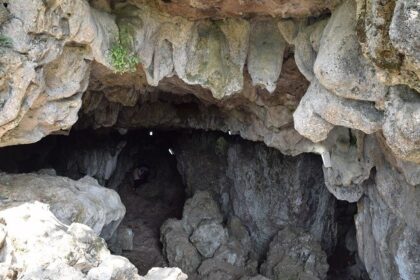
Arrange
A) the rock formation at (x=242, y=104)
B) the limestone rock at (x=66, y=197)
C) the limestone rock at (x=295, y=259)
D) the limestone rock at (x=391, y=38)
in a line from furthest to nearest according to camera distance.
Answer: the limestone rock at (x=295, y=259), the limestone rock at (x=66, y=197), the rock formation at (x=242, y=104), the limestone rock at (x=391, y=38)

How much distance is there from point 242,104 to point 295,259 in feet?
13.0

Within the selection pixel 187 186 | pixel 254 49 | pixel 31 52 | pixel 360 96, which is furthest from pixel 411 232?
pixel 187 186

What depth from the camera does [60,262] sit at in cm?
477

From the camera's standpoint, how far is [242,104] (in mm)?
9969

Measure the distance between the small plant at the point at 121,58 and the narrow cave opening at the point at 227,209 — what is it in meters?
4.38

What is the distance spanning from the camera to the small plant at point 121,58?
6.91 metres

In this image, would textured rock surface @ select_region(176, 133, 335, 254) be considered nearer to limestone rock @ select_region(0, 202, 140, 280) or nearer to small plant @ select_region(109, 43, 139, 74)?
small plant @ select_region(109, 43, 139, 74)

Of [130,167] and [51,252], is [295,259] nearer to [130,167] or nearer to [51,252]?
[130,167]

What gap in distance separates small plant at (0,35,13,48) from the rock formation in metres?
0.02

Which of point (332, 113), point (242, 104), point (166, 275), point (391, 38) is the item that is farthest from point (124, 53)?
point (391, 38)

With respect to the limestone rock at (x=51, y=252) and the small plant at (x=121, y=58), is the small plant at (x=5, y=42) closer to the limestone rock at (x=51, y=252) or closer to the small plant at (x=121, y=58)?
the small plant at (x=121, y=58)

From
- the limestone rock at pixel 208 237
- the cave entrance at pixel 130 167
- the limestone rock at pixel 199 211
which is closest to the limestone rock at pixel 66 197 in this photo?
the cave entrance at pixel 130 167

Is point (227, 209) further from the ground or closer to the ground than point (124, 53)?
closer to the ground

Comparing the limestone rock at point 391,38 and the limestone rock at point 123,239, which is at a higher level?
the limestone rock at point 391,38
